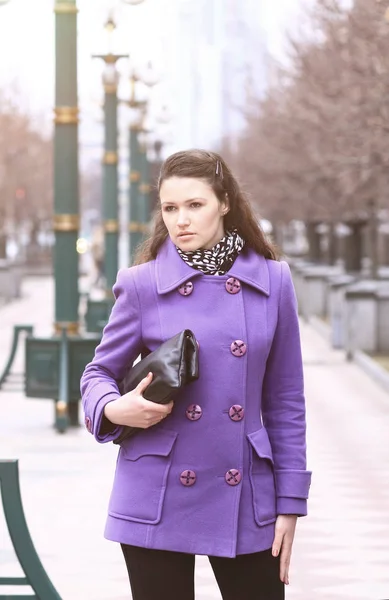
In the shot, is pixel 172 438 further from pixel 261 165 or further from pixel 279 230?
pixel 279 230

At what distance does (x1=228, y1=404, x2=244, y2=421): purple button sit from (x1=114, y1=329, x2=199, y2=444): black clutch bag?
0.15 metres

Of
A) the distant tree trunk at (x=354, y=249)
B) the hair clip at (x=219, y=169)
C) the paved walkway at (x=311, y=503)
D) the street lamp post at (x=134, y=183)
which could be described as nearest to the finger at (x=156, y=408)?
the hair clip at (x=219, y=169)

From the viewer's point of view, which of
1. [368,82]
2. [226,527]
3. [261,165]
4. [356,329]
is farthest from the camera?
[261,165]

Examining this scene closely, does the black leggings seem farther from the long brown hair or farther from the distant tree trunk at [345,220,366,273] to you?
the distant tree trunk at [345,220,366,273]

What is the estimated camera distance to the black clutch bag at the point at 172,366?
11.4 feet

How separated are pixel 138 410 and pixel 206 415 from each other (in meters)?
0.17

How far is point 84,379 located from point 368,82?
16318 mm

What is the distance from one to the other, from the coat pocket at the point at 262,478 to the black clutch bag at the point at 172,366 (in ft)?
0.83

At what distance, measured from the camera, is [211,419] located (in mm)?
3621

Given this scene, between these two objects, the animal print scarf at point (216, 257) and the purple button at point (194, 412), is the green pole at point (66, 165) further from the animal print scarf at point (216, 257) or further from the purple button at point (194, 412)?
the purple button at point (194, 412)

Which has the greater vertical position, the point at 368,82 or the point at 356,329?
the point at 368,82

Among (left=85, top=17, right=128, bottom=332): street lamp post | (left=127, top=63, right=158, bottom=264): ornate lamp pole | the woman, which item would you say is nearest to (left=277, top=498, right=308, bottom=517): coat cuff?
the woman

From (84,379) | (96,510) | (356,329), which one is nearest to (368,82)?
(356,329)

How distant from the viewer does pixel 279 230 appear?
235 ft
